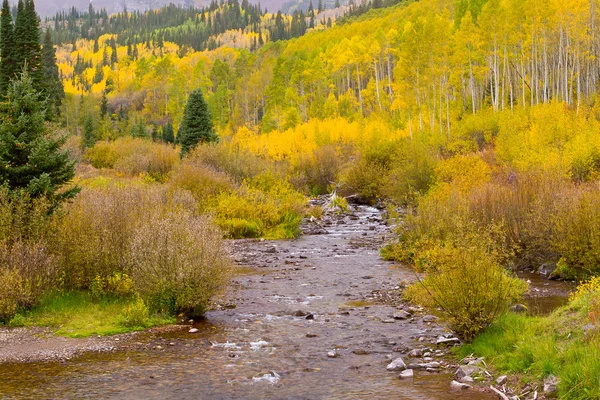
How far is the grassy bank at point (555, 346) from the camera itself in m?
8.03

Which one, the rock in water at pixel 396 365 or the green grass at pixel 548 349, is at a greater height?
the green grass at pixel 548 349

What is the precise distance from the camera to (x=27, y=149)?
50.8 ft

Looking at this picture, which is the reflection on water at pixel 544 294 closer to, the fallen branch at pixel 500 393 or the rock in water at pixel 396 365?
the rock in water at pixel 396 365

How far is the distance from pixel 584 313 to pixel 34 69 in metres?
53.2

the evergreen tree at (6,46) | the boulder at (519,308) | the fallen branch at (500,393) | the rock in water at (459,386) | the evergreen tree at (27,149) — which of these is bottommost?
the boulder at (519,308)

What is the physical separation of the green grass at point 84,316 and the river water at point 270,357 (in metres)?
0.70

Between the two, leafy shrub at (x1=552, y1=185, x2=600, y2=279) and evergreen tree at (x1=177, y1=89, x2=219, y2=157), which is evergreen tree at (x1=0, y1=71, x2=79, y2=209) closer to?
leafy shrub at (x1=552, y1=185, x2=600, y2=279)

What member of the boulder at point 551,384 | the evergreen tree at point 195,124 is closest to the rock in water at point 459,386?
the boulder at point 551,384

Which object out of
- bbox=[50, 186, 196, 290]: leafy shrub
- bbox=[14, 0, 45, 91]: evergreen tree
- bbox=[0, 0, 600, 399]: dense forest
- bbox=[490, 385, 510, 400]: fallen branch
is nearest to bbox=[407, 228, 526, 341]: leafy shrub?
bbox=[0, 0, 600, 399]: dense forest

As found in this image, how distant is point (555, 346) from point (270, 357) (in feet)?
17.6

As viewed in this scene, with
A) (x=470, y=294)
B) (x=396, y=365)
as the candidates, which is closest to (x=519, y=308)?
(x=470, y=294)

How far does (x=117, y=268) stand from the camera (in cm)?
1531

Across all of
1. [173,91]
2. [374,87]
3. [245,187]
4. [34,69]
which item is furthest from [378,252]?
[173,91]

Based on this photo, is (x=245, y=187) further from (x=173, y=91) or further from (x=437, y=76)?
(x=173, y=91)
